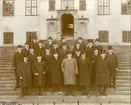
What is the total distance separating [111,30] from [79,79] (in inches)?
559

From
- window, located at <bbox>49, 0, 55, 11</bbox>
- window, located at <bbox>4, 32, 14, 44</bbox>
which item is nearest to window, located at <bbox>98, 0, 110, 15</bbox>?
window, located at <bbox>49, 0, 55, 11</bbox>

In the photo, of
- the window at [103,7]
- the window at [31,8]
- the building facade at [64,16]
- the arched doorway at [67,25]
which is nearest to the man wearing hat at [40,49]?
the building facade at [64,16]

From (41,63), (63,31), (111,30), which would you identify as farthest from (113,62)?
(63,31)

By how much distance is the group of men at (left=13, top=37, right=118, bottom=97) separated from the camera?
2139cm

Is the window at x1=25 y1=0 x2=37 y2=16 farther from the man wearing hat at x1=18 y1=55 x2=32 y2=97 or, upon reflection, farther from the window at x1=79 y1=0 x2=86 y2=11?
the man wearing hat at x1=18 y1=55 x2=32 y2=97

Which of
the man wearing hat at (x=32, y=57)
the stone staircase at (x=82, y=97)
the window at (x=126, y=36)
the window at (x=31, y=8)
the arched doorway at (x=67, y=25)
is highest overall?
the window at (x=31, y=8)

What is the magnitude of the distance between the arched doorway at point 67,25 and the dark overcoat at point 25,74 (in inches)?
591

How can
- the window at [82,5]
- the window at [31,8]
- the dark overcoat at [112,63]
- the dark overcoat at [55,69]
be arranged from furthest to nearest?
1. the window at [31,8]
2. the window at [82,5]
3. the dark overcoat at [112,63]
4. the dark overcoat at [55,69]

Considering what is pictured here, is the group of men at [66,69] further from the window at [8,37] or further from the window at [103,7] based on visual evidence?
the window at [8,37]

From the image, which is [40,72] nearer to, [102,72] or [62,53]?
[62,53]

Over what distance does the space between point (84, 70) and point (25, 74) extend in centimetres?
258

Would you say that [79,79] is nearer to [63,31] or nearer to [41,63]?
[41,63]

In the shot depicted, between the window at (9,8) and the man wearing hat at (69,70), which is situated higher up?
the window at (9,8)

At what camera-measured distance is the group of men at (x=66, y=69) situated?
21391 millimetres
